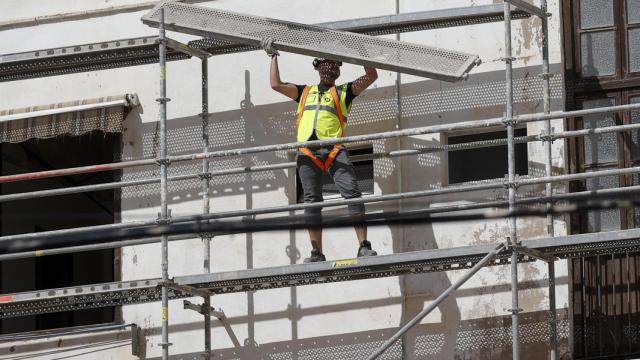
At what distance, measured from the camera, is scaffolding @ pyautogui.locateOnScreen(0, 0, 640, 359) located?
46.0 feet

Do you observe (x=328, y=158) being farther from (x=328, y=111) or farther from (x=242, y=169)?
(x=242, y=169)

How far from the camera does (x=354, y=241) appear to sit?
1569 cm

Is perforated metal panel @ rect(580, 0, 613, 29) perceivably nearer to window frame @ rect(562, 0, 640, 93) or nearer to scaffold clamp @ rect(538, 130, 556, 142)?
window frame @ rect(562, 0, 640, 93)

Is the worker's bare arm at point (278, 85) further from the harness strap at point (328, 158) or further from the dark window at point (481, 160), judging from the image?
the dark window at point (481, 160)

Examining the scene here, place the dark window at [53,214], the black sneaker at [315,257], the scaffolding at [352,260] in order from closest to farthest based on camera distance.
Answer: the scaffolding at [352,260], the black sneaker at [315,257], the dark window at [53,214]

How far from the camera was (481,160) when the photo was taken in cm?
1581

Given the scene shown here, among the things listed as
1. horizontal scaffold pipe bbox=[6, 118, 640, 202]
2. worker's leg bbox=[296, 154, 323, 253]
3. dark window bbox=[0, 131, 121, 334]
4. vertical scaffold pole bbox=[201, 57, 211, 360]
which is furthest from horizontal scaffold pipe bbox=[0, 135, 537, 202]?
dark window bbox=[0, 131, 121, 334]

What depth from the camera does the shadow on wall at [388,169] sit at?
15133mm

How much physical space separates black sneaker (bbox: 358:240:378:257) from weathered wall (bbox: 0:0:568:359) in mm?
669

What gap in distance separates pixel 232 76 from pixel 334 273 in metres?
2.71

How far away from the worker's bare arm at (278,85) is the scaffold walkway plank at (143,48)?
1.77 feet

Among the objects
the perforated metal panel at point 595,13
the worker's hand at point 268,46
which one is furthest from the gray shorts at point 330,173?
the perforated metal panel at point 595,13

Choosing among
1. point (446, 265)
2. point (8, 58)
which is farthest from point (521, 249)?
point (8, 58)

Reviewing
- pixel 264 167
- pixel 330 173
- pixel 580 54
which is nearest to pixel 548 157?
pixel 580 54
